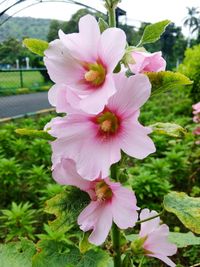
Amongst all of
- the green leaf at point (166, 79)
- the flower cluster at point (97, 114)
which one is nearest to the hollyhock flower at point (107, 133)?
the flower cluster at point (97, 114)

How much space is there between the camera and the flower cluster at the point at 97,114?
0.72m

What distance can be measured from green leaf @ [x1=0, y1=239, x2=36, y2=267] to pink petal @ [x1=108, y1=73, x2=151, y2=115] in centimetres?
58

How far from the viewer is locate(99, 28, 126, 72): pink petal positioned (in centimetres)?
70

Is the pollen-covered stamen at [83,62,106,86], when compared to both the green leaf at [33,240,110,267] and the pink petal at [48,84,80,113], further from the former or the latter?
the green leaf at [33,240,110,267]

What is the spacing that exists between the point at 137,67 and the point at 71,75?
0.14 m

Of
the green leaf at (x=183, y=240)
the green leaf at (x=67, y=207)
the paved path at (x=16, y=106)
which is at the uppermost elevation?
the green leaf at (x=67, y=207)

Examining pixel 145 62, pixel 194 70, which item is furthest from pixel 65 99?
pixel 194 70

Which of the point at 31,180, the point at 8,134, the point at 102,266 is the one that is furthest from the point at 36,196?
the point at 102,266

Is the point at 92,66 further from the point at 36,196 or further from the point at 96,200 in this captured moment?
the point at 36,196

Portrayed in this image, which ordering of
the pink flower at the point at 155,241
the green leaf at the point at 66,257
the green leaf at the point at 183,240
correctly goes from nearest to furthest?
1. the green leaf at the point at 66,257
2. the pink flower at the point at 155,241
3. the green leaf at the point at 183,240

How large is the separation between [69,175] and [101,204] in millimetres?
91

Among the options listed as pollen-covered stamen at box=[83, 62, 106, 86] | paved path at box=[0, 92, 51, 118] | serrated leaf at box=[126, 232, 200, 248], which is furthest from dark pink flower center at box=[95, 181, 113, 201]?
paved path at box=[0, 92, 51, 118]

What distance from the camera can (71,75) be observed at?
31.4 inches

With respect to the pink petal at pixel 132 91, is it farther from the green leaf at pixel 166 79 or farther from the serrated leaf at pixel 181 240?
the serrated leaf at pixel 181 240
